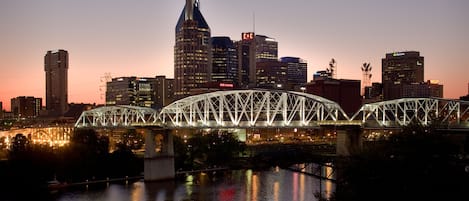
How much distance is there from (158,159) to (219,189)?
1446 centimetres

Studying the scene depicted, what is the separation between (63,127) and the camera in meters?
132

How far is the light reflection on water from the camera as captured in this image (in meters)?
60.2

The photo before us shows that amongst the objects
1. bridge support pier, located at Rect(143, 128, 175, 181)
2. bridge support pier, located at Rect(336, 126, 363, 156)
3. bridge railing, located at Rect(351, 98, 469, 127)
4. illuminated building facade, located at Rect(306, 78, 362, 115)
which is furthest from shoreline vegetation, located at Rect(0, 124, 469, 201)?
illuminated building facade, located at Rect(306, 78, 362, 115)

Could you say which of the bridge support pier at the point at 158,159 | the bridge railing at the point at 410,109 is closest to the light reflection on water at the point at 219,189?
the bridge support pier at the point at 158,159

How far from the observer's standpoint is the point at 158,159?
3051 inches

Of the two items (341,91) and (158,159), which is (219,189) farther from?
(341,91)

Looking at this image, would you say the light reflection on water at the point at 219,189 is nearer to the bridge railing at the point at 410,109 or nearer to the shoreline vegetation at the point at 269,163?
the shoreline vegetation at the point at 269,163

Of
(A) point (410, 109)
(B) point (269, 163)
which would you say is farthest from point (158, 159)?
(A) point (410, 109)

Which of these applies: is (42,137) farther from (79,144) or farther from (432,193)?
(432,193)

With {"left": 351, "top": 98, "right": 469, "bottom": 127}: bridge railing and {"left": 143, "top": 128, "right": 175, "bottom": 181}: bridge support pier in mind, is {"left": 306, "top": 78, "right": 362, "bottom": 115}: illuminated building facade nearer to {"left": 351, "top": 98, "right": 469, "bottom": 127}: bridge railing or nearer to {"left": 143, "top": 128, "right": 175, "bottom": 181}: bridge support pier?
{"left": 351, "top": 98, "right": 469, "bottom": 127}: bridge railing

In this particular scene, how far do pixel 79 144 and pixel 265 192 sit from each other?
29.9m

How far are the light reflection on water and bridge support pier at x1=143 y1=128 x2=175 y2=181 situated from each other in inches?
67.6

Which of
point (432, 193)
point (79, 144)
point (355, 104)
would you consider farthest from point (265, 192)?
point (355, 104)

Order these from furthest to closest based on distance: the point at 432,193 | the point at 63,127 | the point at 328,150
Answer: the point at 63,127 < the point at 328,150 < the point at 432,193
